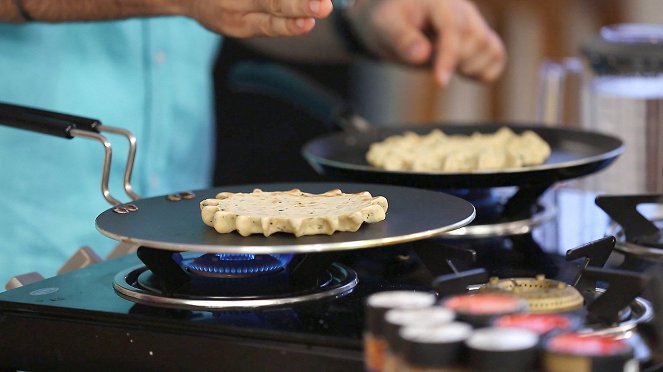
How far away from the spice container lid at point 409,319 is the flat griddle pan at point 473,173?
60cm

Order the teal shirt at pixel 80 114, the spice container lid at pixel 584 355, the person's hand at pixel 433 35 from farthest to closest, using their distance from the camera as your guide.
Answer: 1. the person's hand at pixel 433 35
2. the teal shirt at pixel 80 114
3. the spice container lid at pixel 584 355

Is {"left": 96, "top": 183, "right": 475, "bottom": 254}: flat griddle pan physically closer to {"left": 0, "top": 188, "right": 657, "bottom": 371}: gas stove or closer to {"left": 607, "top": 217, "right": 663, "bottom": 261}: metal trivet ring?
{"left": 0, "top": 188, "right": 657, "bottom": 371}: gas stove

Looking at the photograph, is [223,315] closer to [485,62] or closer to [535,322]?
[535,322]

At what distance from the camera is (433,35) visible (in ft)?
6.78

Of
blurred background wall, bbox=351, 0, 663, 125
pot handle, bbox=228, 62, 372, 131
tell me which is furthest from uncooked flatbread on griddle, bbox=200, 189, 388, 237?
blurred background wall, bbox=351, 0, 663, 125

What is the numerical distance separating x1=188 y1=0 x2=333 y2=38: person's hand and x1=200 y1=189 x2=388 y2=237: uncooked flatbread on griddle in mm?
223

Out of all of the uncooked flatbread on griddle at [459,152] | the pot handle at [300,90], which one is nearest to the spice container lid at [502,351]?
the uncooked flatbread on griddle at [459,152]

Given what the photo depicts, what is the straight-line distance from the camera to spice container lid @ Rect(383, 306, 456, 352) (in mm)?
766

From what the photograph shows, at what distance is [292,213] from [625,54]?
50.8 inches

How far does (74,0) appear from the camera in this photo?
150cm

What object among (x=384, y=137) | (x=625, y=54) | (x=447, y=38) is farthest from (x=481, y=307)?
(x=625, y=54)

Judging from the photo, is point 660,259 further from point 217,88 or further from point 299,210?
point 217,88

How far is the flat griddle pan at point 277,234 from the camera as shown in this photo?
987 mm

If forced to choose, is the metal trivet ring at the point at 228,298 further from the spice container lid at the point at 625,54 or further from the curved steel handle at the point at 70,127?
the spice container lid at the point at 625,54
